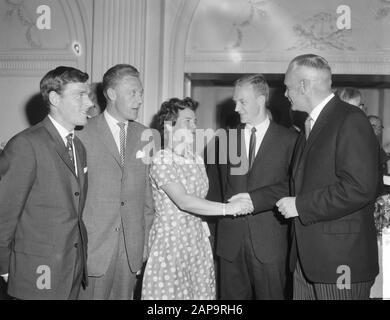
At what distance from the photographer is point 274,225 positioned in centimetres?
290

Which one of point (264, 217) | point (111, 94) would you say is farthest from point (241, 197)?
point (111, 94)

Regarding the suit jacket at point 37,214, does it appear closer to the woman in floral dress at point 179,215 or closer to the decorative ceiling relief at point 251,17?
the woman in floral dress at point 179,215

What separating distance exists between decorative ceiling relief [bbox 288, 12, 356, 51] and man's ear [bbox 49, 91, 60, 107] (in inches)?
96.6

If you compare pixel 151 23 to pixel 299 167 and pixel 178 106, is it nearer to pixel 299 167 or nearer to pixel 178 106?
pixel 178 106

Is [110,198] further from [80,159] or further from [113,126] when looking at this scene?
[113,126]

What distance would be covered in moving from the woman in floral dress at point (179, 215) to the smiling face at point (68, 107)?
56cm

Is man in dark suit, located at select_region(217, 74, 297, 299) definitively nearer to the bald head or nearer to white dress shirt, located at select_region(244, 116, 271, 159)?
white dress shirt, located at select_region(244, 116, 271, 159)

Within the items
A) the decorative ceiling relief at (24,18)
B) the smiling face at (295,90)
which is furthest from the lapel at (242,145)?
the decorative ceiling relief at (24,18)

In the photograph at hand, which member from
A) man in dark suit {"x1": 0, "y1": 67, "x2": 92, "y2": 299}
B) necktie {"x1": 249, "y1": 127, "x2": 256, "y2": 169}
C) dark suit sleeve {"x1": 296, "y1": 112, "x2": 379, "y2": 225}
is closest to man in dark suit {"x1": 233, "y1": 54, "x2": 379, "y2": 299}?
dark suit sleeve {"x1": 296, "y1": 112, "x2": 379, "y2": 225}

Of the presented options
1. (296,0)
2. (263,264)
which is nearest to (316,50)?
(296,0)

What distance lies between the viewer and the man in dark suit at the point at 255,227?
2838mm

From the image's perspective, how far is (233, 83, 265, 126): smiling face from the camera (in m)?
3.00

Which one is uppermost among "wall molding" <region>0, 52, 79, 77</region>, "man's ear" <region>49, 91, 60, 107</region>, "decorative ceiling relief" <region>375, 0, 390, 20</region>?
"decorative ceiling relief" <region>375, 0, 390, 20</region>
